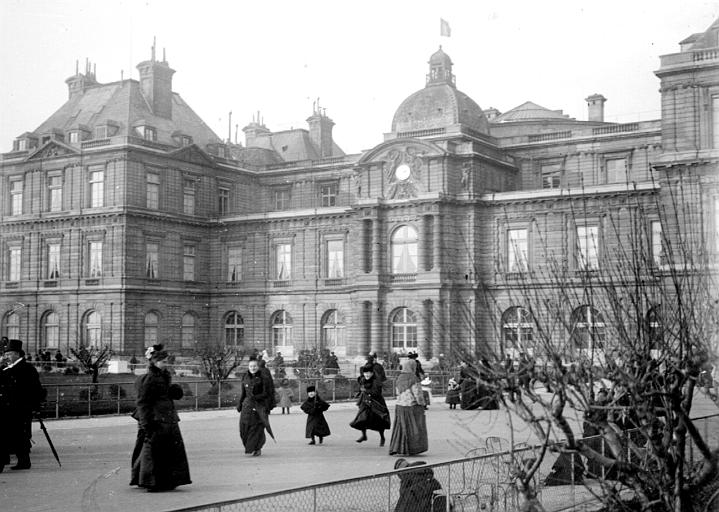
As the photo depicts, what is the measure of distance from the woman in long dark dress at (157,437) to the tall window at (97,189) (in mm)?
40065

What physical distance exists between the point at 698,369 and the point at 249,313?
48.4 meters

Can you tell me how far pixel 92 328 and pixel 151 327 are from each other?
3.21 metres

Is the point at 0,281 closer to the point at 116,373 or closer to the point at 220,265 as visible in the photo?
the point at 220,265

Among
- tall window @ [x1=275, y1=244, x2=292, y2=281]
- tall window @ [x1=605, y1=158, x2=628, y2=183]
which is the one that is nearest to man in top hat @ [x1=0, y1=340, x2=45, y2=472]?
tall window @ [x1=275, y1=244, x2=292, y2=281]

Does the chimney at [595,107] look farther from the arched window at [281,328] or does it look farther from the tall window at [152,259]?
the tall window at [152,259]

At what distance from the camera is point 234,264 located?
185ft

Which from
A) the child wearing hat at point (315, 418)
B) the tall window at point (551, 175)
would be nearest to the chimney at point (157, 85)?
the tall window at point (551, 175)

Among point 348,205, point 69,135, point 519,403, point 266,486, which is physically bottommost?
point 266,486

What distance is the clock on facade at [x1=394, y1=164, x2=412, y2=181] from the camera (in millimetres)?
47438

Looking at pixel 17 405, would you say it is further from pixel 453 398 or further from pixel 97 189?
pixel 97 189

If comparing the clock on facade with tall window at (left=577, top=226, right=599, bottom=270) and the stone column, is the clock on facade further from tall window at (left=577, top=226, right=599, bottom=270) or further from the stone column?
tall window at (left=577, top=226, right=599, bottom=270)

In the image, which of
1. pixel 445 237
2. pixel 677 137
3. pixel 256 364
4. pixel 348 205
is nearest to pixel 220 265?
pixel 348 205

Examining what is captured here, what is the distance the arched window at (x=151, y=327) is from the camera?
169 feet

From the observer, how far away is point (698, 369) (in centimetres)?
847
